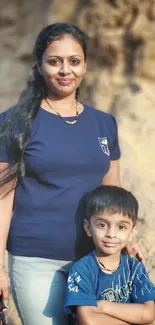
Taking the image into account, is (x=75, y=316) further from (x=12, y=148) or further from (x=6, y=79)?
(x=6, y=79)

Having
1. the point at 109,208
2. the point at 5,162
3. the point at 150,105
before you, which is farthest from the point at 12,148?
the point at 150,105

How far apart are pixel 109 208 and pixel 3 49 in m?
2.76

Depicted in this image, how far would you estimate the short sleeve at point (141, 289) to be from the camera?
7.19 feet

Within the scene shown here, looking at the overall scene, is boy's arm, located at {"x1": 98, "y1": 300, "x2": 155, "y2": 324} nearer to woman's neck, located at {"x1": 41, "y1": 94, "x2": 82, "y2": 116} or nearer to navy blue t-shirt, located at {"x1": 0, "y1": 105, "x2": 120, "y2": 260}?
navy blue t-shirt, located at {"x1": 0, "y1": 105, "x2": 120, "y2": 260}

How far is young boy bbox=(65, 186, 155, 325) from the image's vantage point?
211cm

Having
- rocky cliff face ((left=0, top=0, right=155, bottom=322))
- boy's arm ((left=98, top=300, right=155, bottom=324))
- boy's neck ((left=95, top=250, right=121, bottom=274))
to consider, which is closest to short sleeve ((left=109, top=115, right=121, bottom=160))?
boy's neck ((left=95, top=250, right=121, bottom=274))

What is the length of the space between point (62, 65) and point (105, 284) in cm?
81

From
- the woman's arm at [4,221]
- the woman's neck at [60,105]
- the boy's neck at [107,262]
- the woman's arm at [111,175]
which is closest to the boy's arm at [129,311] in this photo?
the boy's neck at [107,262]

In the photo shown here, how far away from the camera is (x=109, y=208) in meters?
2.20

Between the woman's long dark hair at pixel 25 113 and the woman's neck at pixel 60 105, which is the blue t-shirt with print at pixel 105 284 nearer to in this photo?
the woman's long dark hair at pixel 25 113

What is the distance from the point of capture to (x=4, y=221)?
2160mm

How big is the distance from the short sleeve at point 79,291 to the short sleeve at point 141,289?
0.17 meters

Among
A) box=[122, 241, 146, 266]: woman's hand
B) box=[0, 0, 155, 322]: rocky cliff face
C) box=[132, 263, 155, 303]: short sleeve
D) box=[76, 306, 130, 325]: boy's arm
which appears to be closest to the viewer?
box=[76, 306, 130, 325]: boy's arm

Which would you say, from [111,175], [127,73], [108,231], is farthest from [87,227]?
[127,73]
